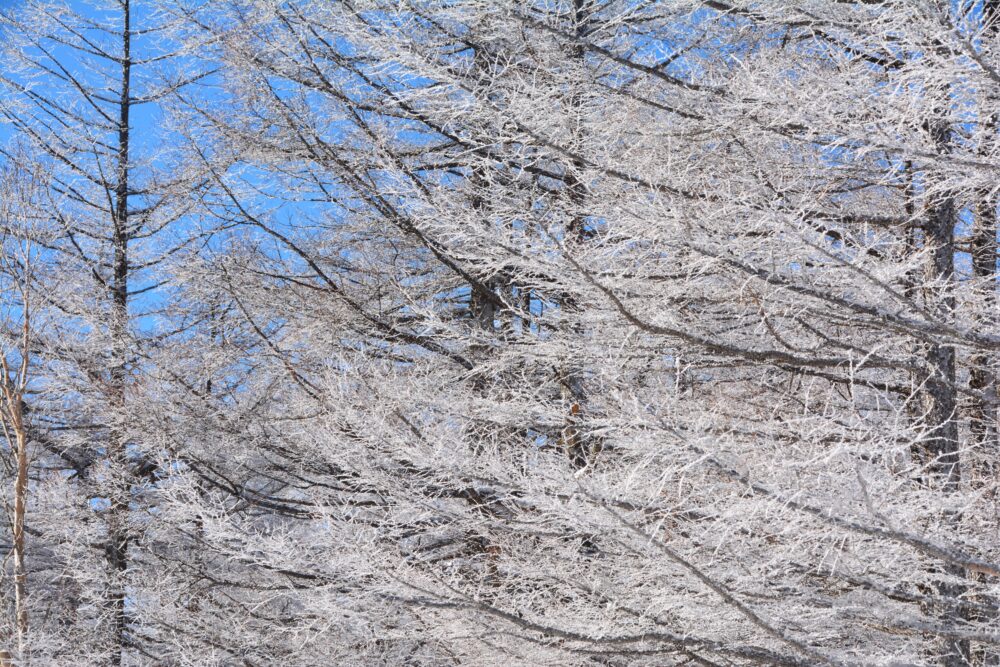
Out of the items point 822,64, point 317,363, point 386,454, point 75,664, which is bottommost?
point 75,664

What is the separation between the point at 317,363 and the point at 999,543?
18.0 feet

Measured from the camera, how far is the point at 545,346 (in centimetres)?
598

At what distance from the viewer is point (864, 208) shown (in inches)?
264

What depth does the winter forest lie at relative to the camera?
4.32m

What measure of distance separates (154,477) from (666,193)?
794cm

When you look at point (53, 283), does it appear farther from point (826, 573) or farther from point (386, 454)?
point (826, 573)

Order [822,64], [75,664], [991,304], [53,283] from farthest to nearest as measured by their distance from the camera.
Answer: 1. [53,283]
2. [75,664]
3. [822,64]
4. [991,304]

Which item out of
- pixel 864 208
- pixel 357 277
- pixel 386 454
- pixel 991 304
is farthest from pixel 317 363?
Result: pixel 991 304

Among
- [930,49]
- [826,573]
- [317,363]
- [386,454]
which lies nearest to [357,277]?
[317,363]

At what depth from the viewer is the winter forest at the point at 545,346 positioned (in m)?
4.32

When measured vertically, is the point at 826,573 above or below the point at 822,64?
below

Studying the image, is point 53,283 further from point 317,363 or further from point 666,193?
point 666,193

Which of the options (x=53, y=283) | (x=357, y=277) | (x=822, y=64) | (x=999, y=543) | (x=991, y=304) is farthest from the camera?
(x=53, y=283)

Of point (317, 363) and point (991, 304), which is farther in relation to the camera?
point (317, 363)
